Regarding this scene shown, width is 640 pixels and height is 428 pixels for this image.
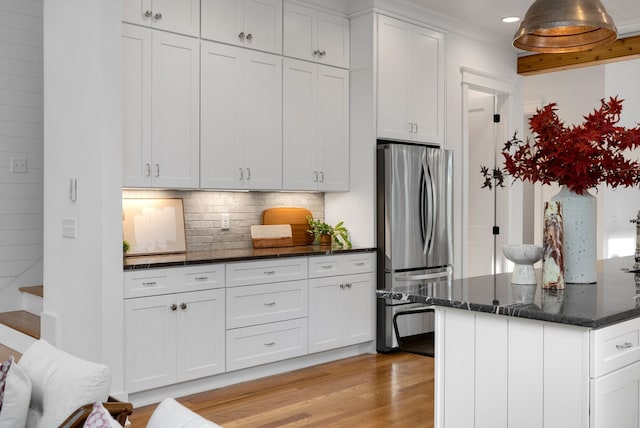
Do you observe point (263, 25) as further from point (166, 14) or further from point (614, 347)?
point (614, 347)

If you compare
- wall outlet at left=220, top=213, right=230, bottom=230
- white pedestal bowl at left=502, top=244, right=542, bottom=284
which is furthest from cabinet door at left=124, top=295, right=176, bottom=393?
white pedestal bowl at left=502, top=244, right=542, bottom=284

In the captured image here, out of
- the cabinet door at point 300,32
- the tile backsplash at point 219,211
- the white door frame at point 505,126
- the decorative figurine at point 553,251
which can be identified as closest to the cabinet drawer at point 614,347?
the decorative figurine at point 553,251

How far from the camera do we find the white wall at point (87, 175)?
11.9ft

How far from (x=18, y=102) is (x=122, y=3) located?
1.70m

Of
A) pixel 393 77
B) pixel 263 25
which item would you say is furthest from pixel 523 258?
pixel 393 77

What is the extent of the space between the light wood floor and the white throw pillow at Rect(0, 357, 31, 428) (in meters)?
1.82

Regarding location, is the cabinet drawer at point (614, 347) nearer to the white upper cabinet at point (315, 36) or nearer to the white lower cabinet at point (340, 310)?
the white lower cabinet at point (340, 310)

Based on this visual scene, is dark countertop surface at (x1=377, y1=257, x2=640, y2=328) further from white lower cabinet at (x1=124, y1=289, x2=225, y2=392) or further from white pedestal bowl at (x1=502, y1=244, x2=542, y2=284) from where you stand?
white lower cabinet at (x1=124, y1=289, x2=225, y2=392)

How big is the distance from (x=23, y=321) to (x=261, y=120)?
2.25m

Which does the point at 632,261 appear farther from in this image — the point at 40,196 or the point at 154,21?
the point at 40,196

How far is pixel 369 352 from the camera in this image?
17.0 ft

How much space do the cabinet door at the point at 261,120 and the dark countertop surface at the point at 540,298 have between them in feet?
7.07

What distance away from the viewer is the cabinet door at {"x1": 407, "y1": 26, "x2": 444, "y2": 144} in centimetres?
542

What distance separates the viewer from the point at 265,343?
4.38 metres
